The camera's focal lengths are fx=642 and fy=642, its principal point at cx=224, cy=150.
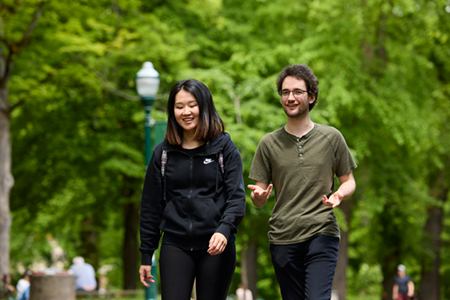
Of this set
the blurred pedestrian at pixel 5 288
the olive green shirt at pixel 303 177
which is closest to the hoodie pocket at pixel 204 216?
the olive green shirt at pixel 303 177

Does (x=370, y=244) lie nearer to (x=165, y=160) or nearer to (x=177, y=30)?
(x=177, y=30)

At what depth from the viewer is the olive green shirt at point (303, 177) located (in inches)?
149

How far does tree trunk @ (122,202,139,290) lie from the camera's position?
1992 cm

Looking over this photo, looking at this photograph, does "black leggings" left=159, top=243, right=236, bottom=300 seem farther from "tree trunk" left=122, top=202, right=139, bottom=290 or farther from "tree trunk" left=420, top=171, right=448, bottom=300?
"tree trunk" left=420, top=171, right=448, bottom=300

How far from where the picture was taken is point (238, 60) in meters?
13.3

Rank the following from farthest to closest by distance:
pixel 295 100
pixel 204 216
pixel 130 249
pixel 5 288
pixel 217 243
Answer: pixel 130 249 → pixel 5 288 → pixel 295 100 → pixel 204 216 → pixel 217 243

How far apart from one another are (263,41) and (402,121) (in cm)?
439

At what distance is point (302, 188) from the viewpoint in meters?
3.84

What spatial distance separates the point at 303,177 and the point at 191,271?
883 mm

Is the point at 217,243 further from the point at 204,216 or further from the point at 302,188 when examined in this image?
the point at 302,188

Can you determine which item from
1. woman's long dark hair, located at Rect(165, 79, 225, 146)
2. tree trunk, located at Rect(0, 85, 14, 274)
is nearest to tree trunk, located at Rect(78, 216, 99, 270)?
tree trunk, located at Rect(0, 85, 14, 274)

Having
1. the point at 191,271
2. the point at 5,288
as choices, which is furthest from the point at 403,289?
the point at 191,271

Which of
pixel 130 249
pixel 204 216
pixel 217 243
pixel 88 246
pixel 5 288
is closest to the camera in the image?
pixel 217 243

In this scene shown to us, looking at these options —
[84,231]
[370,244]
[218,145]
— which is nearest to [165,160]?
[218,145]
